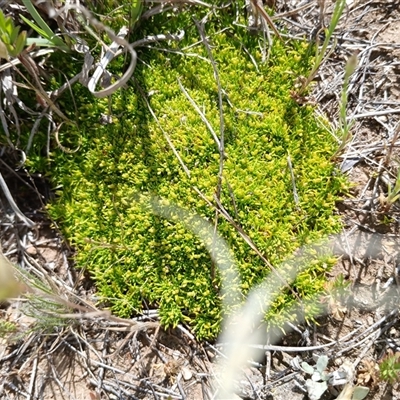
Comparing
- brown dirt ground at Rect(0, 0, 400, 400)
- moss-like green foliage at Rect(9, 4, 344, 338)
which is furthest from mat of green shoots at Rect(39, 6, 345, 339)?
brown dirt ground at Rect(0, 0, 400, 400)

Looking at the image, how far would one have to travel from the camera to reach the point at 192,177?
2303mm

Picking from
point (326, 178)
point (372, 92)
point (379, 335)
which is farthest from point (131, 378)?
point (372, 92)

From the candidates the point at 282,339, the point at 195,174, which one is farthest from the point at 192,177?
the point at 282,339

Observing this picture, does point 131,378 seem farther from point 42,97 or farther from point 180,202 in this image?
point 42,97

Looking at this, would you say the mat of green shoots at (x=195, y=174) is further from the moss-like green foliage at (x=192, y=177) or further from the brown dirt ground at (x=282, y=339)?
the brown dirt ground at (x=282, y=339)

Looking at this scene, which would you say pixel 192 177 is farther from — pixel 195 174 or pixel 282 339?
pixel 282 339

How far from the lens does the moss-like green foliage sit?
2250 millimetres

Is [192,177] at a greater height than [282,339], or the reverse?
[192,177]

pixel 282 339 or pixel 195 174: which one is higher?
pixel 195 174

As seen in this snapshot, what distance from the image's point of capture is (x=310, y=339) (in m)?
2.22

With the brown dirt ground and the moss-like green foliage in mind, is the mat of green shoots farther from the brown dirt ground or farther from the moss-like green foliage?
the brown dirt ground

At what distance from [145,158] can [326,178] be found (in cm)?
88

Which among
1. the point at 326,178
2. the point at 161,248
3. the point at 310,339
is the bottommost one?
the point at 310,339

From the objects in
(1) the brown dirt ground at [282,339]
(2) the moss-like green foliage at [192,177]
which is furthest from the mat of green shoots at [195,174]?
(1) the brown dirt ground at [282,339]
